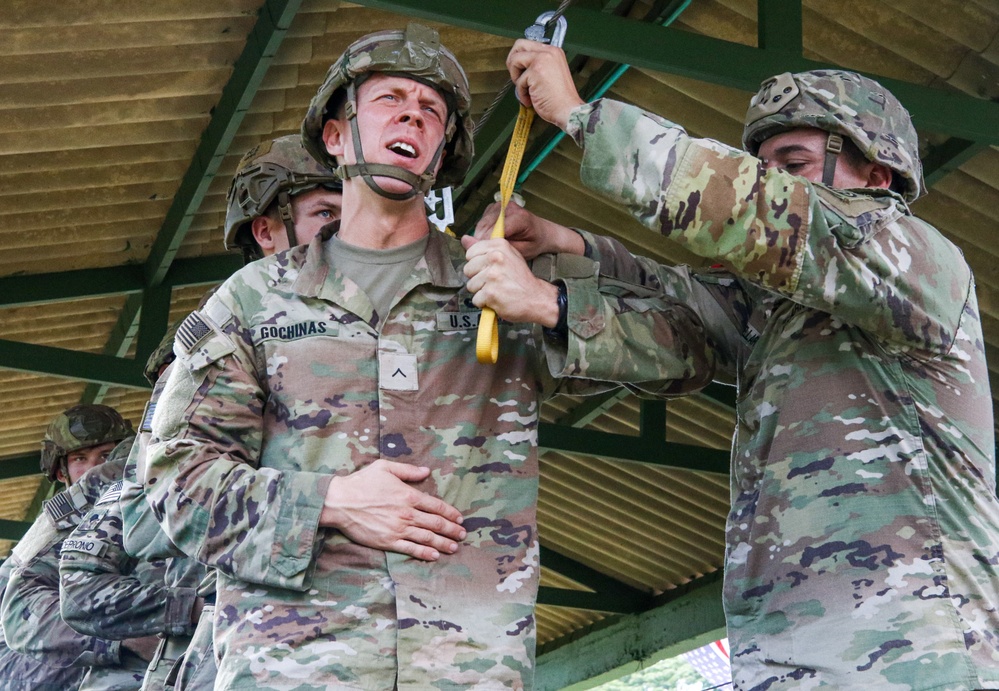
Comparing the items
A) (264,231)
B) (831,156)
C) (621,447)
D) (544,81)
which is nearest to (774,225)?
(831,156)

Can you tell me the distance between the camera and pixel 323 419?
2906 millimetres

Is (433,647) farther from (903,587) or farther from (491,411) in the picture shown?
(903,587)

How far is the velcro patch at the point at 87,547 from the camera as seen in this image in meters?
5.14

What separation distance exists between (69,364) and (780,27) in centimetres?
559

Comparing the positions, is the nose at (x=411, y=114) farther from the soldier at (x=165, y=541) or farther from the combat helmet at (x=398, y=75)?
the soldier at (x=165, y=541)

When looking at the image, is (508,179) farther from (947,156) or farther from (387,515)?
(947,156)

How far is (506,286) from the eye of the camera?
2.84m

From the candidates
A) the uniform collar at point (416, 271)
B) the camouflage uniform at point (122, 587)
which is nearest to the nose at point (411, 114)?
the uniform collar at point (416, 271)

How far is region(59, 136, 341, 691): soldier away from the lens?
4.42m

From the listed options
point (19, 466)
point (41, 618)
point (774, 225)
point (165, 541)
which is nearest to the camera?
point (774, 225)

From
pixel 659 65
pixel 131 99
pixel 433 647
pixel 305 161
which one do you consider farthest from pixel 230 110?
pixel 433 647

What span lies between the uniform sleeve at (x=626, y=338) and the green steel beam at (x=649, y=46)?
8.87 feet

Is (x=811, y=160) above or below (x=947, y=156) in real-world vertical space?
below

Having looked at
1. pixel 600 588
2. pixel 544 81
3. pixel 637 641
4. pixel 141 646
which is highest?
pixel 600 588
